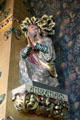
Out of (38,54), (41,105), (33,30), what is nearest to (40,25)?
(33,30)

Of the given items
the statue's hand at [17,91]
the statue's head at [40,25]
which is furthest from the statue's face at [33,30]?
the statue's hand at [17,91]

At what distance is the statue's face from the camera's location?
16.2 feet

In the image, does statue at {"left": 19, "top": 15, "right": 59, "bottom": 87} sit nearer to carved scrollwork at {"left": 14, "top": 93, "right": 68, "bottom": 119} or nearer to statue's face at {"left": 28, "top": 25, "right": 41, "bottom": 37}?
statue's face at {"left": 28, "top": 25, "right": 41, "bottom": 37}

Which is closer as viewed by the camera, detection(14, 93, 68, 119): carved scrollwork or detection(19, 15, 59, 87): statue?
detection(14, 93, 68, 119): carved scrollwork

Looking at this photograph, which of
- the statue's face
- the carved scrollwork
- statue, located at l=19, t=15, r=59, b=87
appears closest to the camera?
the carved scrollwork

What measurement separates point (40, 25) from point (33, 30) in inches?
5.4

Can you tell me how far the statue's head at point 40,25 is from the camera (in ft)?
16.4

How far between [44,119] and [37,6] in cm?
221

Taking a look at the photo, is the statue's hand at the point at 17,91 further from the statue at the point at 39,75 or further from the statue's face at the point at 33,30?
the statue's face at the point at 33,30

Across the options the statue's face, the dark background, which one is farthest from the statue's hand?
the statue's face

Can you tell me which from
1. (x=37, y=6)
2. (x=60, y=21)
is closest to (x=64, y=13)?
(x=60, y=21)

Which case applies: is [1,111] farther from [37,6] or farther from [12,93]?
[37,6]

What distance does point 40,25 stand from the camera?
5.00m

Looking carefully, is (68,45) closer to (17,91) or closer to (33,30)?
(33,30)
